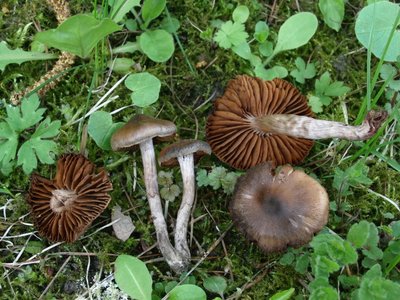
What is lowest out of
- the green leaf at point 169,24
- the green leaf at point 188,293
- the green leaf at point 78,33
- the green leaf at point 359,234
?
the green leaf at point 188,293

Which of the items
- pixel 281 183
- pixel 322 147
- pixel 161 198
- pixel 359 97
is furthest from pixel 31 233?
pixel 359 97

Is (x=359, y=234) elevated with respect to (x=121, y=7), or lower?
lower

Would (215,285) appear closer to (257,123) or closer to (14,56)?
(257,123)

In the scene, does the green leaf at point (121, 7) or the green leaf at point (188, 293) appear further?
the green leaf at point (121, 7)

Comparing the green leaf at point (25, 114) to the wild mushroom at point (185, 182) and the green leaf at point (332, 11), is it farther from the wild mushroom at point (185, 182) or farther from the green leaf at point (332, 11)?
the green leaf at point (332, 11)

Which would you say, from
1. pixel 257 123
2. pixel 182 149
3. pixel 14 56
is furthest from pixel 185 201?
pixel 14 56

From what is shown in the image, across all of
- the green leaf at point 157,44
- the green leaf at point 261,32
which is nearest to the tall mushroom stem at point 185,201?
the green leaf at point 157,44

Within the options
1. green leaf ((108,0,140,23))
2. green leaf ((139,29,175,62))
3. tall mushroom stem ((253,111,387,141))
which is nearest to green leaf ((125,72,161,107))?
green leaf ((139,29,175,62))
